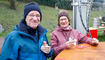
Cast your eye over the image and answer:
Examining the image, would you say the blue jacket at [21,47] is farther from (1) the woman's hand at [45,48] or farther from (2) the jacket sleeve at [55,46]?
(2) the jacket sleeve at [55,46]

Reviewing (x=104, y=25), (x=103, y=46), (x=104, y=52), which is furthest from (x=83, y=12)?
(x=104, y=25)

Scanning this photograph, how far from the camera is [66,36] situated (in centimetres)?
240

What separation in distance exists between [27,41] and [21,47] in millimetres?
91

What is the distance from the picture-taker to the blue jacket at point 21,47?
1604 mm

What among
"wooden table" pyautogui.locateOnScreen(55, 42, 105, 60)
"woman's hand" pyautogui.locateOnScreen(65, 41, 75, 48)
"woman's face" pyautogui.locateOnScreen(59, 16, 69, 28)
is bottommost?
"wooden table" pyautogui.locateOnScreen(55, 42, 105, 60)

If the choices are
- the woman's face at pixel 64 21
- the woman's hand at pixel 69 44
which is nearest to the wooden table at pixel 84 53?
the woman's hand at pixel 69 44

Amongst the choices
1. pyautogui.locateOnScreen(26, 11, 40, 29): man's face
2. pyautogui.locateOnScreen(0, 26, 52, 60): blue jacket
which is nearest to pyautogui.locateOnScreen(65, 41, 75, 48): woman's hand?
pyautogui.locateOnScreen(0, 26, 52, 60): blue jacket

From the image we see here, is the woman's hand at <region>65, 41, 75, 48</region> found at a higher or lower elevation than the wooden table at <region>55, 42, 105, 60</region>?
higher

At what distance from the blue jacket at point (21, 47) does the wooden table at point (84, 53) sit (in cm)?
23

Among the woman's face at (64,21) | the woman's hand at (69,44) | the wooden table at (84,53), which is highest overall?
the woman's face at (64,21)

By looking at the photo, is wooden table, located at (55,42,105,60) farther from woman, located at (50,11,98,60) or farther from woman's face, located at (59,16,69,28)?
woman's face, located at (59,16,69,28)

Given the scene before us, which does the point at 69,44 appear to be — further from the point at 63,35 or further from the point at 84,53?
the point at 63,35

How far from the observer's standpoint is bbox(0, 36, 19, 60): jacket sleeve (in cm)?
159

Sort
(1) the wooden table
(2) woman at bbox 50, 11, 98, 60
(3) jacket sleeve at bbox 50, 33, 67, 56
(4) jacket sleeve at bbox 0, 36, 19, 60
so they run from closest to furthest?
(4) jacket sleeve at bbox 0, 36, 19, 60, (1) the wooden table, (3) jacket sleeve at bbox 50, 33, 67, 56, (2) woman at bbox 50, 11, 98, 60
